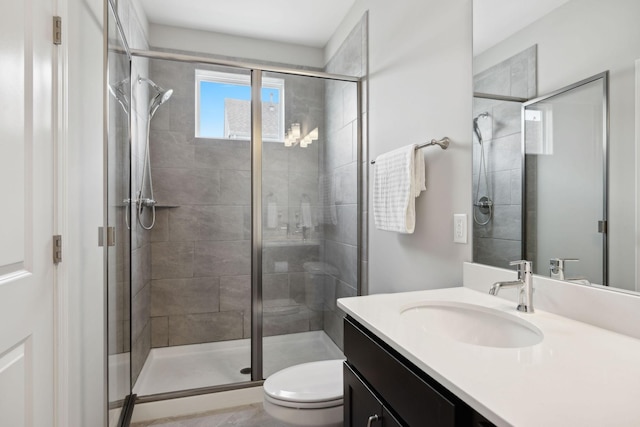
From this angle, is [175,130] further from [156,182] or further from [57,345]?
[57,345]

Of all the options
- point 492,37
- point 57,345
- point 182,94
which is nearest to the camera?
point 57,345

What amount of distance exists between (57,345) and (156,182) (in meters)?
1.72

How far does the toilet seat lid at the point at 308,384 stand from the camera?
4.54ft

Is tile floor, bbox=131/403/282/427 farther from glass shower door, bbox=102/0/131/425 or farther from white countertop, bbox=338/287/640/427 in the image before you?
white countertop, bbox=338/287/640/427

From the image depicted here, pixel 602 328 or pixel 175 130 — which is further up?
pixel 175 130

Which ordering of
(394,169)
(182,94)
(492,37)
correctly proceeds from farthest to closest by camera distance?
(182,94)
(394,169)
(492,37)

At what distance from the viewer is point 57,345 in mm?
1025

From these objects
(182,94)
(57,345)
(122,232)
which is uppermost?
(182,94)

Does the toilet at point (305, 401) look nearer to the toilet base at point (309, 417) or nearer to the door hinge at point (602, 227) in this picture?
the toilet base at point (309, 417)

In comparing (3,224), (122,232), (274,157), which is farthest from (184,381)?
(3,224)

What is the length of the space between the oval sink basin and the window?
1.50m

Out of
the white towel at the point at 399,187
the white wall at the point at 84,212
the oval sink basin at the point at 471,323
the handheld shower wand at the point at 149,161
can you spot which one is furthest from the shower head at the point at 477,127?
the handheld shower wand at the point at 149,161

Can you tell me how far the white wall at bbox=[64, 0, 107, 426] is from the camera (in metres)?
1.07

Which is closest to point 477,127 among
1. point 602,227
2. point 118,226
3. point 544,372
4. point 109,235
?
point 602,227
